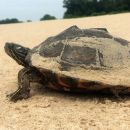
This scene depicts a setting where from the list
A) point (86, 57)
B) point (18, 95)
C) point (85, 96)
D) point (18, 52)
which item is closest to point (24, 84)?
point (18, 95)

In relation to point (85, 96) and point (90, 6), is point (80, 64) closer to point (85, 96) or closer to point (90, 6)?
point (85, 96)

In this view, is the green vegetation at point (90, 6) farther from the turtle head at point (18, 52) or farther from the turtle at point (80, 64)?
the turtle at point (80, 64)

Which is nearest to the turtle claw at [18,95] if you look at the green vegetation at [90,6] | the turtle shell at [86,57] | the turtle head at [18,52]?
the turtle shell at [86,57]

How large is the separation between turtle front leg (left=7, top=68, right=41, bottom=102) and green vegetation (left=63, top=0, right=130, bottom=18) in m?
35.6

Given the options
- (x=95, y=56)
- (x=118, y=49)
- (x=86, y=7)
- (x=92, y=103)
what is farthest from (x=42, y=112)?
(x=86, y=7)

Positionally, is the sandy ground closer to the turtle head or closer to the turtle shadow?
the turtle shadow

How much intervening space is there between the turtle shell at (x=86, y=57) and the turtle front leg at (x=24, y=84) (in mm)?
185

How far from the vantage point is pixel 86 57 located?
5.80 metres

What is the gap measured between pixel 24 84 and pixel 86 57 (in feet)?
3.19

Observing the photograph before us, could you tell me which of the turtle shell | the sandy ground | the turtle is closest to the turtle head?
the turtle

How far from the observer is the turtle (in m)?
5.58

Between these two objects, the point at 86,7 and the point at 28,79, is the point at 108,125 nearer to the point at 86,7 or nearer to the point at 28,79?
the point at 28,79

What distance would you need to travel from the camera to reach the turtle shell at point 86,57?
5605 mm

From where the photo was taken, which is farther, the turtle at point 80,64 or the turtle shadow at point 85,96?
the turtle shadow at point 85,96
